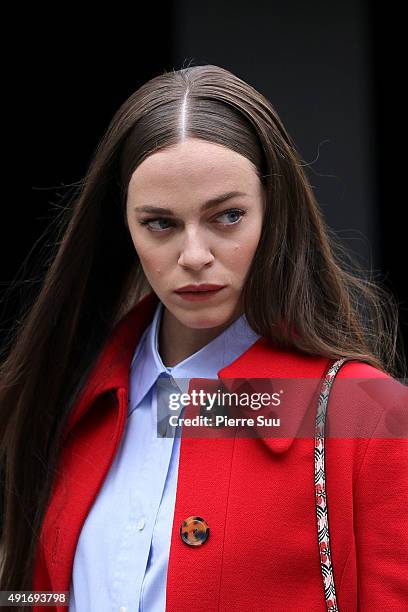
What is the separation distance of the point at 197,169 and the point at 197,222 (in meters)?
0.10

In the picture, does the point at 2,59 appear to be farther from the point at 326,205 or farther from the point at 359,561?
the point at 359,561

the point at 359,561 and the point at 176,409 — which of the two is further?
the point at 176,409

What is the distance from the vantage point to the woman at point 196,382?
81.5 inches

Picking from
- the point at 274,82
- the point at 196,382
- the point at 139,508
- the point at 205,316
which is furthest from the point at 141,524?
the point at 274,82

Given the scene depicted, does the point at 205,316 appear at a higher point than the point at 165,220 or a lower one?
lower

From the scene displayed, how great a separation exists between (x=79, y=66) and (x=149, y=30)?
363 mm

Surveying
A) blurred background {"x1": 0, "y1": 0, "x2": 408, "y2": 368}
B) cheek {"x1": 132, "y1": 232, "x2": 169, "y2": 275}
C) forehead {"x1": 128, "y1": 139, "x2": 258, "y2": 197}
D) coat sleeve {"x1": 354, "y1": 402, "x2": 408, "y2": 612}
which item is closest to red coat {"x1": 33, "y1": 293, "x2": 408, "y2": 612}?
coat sleeve {"x1": 354, "y1": 402, "x2": 408, "y2": 612}

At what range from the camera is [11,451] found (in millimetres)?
2561

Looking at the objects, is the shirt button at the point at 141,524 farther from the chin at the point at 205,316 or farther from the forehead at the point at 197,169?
the forehead at the point at 197,169

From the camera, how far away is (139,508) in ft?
7.34

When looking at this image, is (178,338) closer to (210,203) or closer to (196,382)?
(196,382)

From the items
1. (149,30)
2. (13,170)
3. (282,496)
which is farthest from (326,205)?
(282,496)

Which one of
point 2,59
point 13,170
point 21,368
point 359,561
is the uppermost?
point 2,59

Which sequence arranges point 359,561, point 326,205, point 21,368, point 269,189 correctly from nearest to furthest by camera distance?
point 359,561 < point 269,189 < point 21,368 < point 326,205
